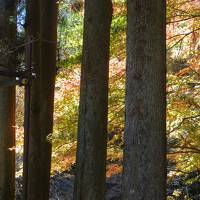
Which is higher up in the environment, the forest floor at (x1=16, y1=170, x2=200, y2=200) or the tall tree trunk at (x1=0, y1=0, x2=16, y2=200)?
the tall tree trunk at (x1=0, y1=0, x2=16, y2=200)

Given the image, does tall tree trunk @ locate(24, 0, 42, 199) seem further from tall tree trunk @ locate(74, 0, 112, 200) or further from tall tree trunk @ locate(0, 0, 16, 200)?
tall tree trunk @ locate(74, 0, 112, 200)

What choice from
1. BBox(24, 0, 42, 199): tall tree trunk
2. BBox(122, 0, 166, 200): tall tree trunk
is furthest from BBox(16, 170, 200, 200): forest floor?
BBox(122, 0, 166, 200): tall tree trunk

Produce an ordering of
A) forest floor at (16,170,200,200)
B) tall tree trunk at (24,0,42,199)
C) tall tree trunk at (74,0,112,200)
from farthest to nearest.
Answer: forest floor at (16,170,200,200) < tall tree trunk at (24,0,42,199) < tall tree trunk at (74,0,112,200)

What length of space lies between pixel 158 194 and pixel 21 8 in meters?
11.0

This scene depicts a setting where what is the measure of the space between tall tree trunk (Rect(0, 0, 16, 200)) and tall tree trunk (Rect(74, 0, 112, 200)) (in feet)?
14.8

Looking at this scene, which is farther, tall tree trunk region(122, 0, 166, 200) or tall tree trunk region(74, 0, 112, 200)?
tall tree trunk region(74, 0, 112, 200)

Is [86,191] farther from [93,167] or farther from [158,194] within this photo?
[158,194]

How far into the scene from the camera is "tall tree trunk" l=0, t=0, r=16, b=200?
447 inches

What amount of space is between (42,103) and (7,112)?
149 centimetres

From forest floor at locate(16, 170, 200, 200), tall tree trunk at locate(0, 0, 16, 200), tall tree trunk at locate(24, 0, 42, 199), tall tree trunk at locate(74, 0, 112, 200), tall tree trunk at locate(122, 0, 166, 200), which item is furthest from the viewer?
forest floor at locate(16, 170, 200, 200)

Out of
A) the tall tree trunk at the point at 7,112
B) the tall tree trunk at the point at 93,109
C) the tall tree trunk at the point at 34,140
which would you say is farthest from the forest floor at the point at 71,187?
the tall tree trunk at the point at 93,109

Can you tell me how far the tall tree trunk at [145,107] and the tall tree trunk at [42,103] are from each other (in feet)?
17.9

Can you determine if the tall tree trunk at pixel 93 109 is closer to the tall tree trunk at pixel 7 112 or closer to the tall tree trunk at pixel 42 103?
the tall tree trunk at pixel 42 103

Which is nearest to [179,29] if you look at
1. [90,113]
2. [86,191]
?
[90,113]
